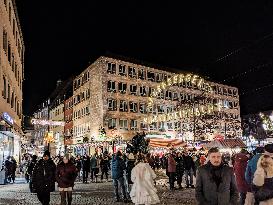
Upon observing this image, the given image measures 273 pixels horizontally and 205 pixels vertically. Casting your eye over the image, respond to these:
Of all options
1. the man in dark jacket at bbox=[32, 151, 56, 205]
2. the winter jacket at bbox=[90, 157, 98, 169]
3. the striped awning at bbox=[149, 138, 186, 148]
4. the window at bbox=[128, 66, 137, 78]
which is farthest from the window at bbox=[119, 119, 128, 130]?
the man in dark jacket at bbox=[32, 151, 56, 205]

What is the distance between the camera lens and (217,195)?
5.58 meters

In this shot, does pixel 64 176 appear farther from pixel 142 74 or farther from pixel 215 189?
pixel 142 74

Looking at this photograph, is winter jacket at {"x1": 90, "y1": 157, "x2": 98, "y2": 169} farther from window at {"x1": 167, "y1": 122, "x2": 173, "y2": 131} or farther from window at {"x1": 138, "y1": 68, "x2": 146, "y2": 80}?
window at {"x1": 167, "y1": 122, "x2": 173, "y2": 131}

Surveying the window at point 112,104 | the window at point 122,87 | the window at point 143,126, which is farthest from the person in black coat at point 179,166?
the window at point 143,126

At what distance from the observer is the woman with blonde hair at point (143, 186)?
1095 cm

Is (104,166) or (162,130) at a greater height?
(162,130)

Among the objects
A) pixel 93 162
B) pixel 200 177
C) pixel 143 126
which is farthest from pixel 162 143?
pixel 143 126

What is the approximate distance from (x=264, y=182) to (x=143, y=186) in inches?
215

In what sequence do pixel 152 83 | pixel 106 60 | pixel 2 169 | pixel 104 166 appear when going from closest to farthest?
pixel 2 169
pixel 104 166
pixel 106 60
pixel 152 83

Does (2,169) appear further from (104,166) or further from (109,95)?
(109,95)

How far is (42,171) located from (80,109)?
2202 inches

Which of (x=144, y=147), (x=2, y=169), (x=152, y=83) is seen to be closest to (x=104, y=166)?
(x=144, y=147)

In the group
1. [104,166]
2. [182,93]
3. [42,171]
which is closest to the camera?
[42,171]

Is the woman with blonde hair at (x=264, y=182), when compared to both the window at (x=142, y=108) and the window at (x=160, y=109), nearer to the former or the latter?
the window at (x=142, y=108)
